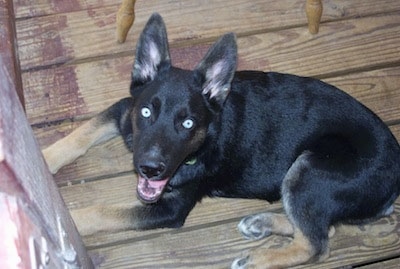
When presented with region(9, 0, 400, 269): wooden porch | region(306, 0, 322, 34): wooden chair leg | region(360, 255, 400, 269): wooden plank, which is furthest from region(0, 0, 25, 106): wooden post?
region(360, 255, 400, 269): wooden plank

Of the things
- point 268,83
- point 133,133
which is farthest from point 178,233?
point 268,83

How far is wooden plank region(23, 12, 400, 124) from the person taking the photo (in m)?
3.25

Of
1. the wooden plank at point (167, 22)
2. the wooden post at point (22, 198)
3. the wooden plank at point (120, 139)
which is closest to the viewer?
the wooden post at point (22, 198)

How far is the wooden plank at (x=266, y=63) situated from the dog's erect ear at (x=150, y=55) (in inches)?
26.2

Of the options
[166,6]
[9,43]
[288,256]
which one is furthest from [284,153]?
[9,43]

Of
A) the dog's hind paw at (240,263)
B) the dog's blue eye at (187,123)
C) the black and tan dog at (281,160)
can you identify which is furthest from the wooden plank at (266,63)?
the dog's hind paw at (240,263)

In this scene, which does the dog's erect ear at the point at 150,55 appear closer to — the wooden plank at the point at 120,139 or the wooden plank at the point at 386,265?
the wooden plank at the point at 120,139

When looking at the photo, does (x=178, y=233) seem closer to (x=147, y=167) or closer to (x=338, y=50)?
(x=147, y=167)

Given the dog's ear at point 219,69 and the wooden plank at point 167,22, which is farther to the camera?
the wooden plank at point 167,22

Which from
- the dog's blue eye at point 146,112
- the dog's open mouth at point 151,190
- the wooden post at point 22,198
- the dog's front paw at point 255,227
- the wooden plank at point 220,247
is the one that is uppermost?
the wooden post at point 22,198

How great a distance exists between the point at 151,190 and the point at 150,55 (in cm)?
54

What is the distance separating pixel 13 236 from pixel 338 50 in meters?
2.65

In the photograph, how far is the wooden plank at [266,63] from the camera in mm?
3252

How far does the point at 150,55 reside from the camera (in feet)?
8.61
